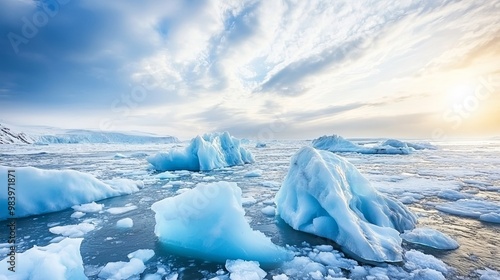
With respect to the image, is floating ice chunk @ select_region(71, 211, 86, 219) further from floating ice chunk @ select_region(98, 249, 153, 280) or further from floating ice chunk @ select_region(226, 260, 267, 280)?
floating ice chunk @ select_region(226, 260, 267, 280)

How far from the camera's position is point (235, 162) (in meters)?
19.2

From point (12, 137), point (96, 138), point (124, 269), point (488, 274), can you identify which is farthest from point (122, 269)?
point (12, 137)

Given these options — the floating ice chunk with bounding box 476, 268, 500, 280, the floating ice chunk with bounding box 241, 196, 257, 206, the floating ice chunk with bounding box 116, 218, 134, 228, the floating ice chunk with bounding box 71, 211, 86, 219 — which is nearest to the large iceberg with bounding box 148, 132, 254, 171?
the floating ice chunk with bounding box 241, 196, 257, 206

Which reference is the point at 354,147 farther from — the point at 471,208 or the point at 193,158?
the point at 471,208

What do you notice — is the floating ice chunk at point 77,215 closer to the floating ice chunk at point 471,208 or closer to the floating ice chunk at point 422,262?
the floating ice chunk at point 422,262

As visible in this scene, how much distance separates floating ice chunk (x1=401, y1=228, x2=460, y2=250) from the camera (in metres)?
4.14

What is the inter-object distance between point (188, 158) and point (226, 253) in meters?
12.7

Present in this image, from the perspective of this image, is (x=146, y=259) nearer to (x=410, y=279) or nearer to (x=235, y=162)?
(x=410, y=279)

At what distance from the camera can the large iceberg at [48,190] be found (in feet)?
20.1

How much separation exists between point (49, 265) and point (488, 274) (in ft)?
18.1

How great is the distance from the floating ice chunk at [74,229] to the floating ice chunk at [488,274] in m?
6.55

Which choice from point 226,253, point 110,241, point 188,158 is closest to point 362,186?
point 226,253

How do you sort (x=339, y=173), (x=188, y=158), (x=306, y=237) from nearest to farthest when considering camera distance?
(x=306, y=237)
(x=339, y=173)
(x=188, y=158)

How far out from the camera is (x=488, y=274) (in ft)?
10.8
